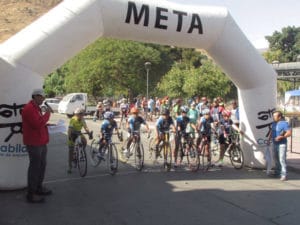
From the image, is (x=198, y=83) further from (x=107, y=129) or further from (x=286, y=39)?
(x=286, y=39)

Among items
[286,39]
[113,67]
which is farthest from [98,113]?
[286,39]

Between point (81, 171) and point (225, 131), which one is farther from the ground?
point (225, 131)

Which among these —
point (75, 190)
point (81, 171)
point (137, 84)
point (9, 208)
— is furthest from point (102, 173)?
point (137, 84)

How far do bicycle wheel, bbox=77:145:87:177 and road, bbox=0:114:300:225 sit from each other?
6.9 inches

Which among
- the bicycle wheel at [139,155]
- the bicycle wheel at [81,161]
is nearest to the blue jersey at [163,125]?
the bicycle wheel at [139,155]

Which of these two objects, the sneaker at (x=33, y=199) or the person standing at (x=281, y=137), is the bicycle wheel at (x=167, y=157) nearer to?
the person standing at (x=281, y=137)

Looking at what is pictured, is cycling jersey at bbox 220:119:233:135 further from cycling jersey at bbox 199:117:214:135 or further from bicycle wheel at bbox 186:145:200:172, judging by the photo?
bicycle wheel at bbox 186:145:200:172

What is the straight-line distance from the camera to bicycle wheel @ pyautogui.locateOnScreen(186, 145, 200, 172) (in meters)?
10.8

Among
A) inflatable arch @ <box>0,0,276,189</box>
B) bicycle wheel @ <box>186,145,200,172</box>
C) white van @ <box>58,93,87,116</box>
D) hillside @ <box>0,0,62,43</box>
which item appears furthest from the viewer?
hillside @ <box>0,0,62,43</box>

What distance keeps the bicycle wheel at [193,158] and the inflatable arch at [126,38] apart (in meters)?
1.51

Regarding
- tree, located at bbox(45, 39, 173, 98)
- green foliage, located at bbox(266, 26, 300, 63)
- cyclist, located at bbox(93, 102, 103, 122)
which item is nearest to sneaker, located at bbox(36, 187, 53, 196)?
cyclist, located at bbox(93, 102, 103, 122)

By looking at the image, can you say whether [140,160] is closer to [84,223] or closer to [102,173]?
[102,173]

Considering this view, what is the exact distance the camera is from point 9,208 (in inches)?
283

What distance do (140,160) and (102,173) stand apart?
101cm
